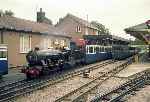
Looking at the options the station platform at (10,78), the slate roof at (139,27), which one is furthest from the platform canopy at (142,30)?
the station platform at (10,78)

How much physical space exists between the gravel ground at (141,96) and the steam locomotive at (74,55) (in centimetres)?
792

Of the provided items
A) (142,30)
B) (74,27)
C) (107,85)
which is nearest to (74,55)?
(142,30)

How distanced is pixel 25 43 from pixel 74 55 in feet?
20.4

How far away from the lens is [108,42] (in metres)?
37.8

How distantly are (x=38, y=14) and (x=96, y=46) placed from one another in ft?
51.5

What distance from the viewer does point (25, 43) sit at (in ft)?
103

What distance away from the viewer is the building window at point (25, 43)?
30.7 metres

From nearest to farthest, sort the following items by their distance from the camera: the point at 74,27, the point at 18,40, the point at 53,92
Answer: the point at 53,92 < the point at 18,40 < the point at 74,27

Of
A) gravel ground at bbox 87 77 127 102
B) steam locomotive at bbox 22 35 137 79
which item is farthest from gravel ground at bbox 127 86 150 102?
steam locomotive at bbox 22 35 137 79

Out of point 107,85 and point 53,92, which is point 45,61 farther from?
point 53,92

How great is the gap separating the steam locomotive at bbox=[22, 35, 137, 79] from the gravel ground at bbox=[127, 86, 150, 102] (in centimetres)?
792

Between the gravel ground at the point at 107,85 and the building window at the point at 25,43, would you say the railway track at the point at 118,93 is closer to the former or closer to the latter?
the gravel ground at the point at 107,85

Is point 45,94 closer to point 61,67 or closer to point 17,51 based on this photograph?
point 61,67

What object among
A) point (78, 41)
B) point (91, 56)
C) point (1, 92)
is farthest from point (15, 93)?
point (91, 56)
